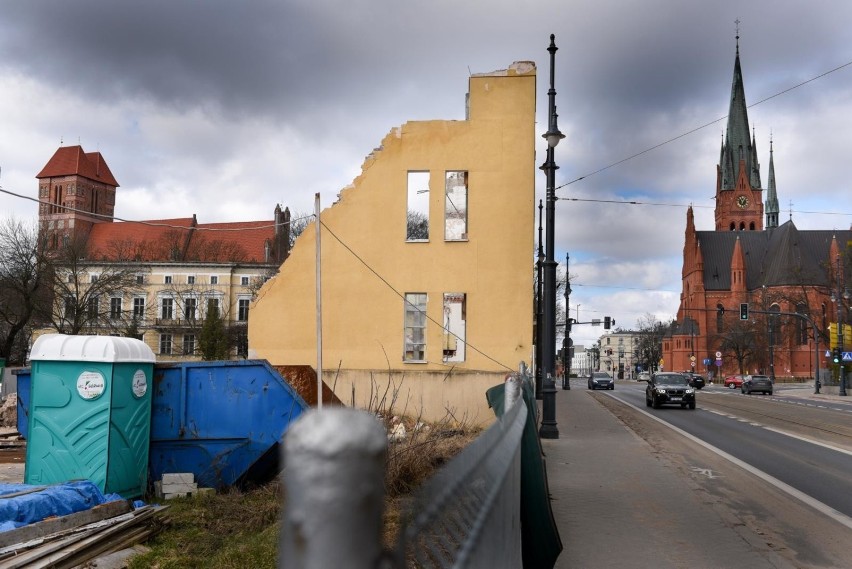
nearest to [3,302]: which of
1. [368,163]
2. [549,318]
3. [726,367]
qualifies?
[368,163]

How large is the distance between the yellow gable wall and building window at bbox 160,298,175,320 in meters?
69.7

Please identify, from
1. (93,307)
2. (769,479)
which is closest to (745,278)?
(93,307)

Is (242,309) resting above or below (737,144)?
below

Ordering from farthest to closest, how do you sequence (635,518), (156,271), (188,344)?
(156,271), (188,344), (635,518)

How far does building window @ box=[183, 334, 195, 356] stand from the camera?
278 feet

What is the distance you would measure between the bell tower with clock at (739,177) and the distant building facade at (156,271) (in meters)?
75.0

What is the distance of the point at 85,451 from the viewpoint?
856 centimetres

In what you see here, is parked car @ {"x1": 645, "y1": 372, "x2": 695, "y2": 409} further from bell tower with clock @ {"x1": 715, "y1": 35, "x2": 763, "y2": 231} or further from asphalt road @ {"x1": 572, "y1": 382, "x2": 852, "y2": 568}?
bell tower with clock @ {"x1": 715, "y1": 35, "x2": 763, "y2": 231}

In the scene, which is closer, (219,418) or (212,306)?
(219,418)

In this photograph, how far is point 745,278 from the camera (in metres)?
115

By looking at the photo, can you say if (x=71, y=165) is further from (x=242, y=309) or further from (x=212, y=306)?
(x=212, y=306)

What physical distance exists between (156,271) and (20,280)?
39656 mm

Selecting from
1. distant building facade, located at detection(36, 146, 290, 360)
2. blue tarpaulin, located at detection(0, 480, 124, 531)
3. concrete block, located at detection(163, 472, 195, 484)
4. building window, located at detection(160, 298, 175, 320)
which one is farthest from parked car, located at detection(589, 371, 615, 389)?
blue tarpaulin, located at detection(0, 480, 124, 531)

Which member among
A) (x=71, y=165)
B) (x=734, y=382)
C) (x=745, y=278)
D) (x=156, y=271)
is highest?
(x=71, y=165)
